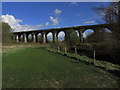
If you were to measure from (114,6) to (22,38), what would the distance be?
56.6 m

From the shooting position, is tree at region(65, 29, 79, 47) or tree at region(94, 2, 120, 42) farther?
Answer: tree at region(65, 29, 79, 47)

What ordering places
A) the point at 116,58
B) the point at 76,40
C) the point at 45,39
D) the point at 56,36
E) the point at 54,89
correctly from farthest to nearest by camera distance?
the point at 45,39, the point at 56,36, the point at 76,40, the point at 116,58, the point at 54,89

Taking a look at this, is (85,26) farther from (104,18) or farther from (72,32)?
(104,18)

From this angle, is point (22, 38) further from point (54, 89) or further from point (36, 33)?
point (54, 89)

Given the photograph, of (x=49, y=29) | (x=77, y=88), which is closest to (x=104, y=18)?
(x=77, y=88)

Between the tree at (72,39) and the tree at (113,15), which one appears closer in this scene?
the tree at (113,15)

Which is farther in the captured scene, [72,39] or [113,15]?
[72,39]

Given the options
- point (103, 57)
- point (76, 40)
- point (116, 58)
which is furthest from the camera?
point (76, 40)

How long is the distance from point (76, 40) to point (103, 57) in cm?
1665

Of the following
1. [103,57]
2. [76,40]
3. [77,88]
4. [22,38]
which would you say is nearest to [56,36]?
[22,38]

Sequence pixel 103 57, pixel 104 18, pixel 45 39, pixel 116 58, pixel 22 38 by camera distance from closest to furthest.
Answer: pixel 104 18, pixel 116 58, pixel 103 57, pixel 45 39, pixel 22 38

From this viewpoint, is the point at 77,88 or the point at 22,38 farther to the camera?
the point at 22,38

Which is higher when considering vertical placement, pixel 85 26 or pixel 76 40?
pixel 85 26

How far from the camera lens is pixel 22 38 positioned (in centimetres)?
6372
